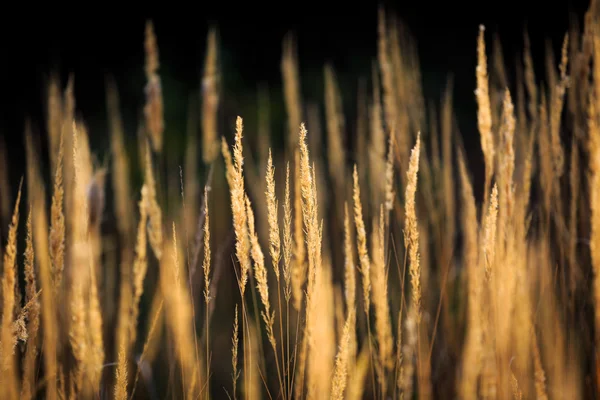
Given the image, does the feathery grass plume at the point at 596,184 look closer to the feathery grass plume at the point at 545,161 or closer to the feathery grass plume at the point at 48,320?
the feathery grass plume at the point at 545,161

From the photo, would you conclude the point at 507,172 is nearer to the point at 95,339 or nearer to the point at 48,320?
the point at 95,339

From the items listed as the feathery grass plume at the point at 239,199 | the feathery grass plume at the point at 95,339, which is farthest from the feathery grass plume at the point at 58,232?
the feathery grass plume at the point at 239,199

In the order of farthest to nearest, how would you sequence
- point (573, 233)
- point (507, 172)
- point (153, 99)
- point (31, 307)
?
point (153, 99) → point (573, 233) → point (507, 172) → point (31, 307)

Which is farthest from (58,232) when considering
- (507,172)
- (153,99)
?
(507,172)

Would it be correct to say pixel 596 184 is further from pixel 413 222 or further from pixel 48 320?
pixel 48 320

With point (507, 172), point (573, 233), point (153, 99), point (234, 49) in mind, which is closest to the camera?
point (507, 172)

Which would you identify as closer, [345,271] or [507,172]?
[507,172]

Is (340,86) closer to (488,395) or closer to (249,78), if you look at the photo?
(249,78)

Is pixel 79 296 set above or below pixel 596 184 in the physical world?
below

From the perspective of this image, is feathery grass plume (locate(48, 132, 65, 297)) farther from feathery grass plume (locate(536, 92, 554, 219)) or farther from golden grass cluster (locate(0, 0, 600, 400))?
feathery grass plume (locate(536, 92, 554, 219))

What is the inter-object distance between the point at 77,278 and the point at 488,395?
703mm

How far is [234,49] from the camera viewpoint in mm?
3682

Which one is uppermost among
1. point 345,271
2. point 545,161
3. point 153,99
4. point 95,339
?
point 153,99

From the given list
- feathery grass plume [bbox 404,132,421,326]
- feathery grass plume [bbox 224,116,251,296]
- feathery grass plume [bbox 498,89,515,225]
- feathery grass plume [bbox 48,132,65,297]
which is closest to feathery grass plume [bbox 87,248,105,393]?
feathery grass plume [bbox 48,132,65,297]
